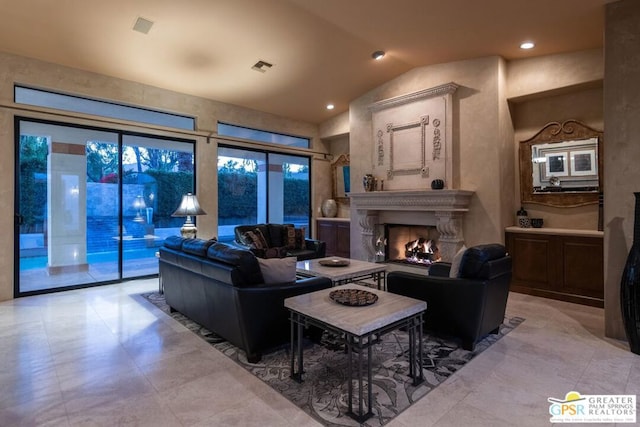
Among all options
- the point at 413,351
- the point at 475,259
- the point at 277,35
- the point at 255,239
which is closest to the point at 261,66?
the point at 277,35

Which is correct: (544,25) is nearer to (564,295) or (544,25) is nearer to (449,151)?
(449,151)

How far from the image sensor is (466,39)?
4535 millimetres

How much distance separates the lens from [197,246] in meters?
3.28

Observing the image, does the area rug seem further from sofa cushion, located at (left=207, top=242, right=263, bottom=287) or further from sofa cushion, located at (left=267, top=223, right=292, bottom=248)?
sofa cushion, located at (left=267, top=223, right=292, bottom=248)

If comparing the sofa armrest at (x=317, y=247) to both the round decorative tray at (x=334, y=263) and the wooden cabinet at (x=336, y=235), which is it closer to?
the wooden cabinet at (x=336, y=235)

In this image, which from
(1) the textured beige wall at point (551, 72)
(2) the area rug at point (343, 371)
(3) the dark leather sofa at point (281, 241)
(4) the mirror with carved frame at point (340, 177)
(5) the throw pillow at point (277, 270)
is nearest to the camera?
(2) the area rug at point (343, 371)

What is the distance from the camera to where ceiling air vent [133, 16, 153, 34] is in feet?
13.1

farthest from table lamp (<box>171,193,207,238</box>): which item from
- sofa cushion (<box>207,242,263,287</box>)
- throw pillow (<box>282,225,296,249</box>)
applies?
sofa cushion (<box>207,242,263,287</box>)

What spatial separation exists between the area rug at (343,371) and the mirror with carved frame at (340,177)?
4.98 m

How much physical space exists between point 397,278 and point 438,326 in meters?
0.55

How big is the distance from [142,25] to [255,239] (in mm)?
3327

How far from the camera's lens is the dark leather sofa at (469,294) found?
2.88 m

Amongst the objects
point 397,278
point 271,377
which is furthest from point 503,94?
point 271,377

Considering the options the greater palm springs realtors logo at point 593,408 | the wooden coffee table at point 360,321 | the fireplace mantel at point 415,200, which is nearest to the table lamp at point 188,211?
the fireplace mantel at point 415,200
